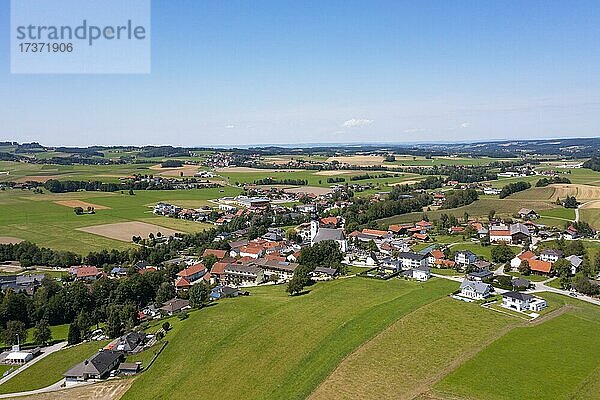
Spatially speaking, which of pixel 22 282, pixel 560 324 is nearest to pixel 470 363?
pixel 560 324

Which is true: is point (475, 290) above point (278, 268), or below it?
above

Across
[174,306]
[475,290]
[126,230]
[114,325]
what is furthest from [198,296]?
[126,230]

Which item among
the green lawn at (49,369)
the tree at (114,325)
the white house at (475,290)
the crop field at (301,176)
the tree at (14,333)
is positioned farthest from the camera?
the crop field at (301,176)

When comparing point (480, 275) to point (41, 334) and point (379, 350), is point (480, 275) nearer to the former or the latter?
point (379, 350)

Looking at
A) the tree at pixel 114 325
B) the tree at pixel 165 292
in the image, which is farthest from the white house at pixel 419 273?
the tree at pixel 114 325

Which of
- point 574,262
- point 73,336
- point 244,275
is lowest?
point 73,336

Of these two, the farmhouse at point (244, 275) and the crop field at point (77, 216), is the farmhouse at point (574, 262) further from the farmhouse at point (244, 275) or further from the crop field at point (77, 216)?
the crop field at point (77, 216)
